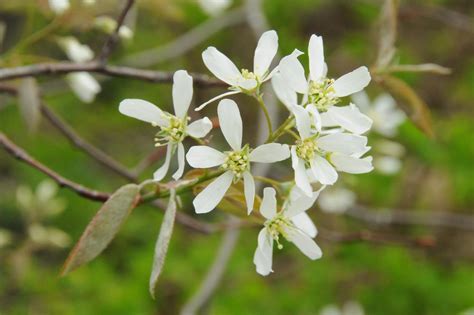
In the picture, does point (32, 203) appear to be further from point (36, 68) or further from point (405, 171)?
point (405, 171)

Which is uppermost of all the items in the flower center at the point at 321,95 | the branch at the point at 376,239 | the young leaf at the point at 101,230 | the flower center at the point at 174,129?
the branch at the point at 376,239

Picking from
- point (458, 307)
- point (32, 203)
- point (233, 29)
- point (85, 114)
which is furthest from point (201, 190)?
point (233, 29)

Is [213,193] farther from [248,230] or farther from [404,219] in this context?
[248,230]

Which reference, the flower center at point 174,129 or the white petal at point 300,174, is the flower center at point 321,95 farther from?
the flower center at point 174,129

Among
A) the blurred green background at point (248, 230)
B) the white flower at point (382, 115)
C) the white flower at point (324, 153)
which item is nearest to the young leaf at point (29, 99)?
the blurred green background at point (248, 230)

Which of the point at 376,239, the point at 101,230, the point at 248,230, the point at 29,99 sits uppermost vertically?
the point at 248,230

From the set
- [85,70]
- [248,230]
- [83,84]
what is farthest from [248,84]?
[248,230]

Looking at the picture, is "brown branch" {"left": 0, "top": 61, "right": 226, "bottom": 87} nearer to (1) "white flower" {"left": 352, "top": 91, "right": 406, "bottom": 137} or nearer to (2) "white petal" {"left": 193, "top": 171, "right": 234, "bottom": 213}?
(2) "white petal" {"left": 193, "top": 171, "right": 234, "bottom": 213}

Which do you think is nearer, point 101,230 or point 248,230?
point 101,230
